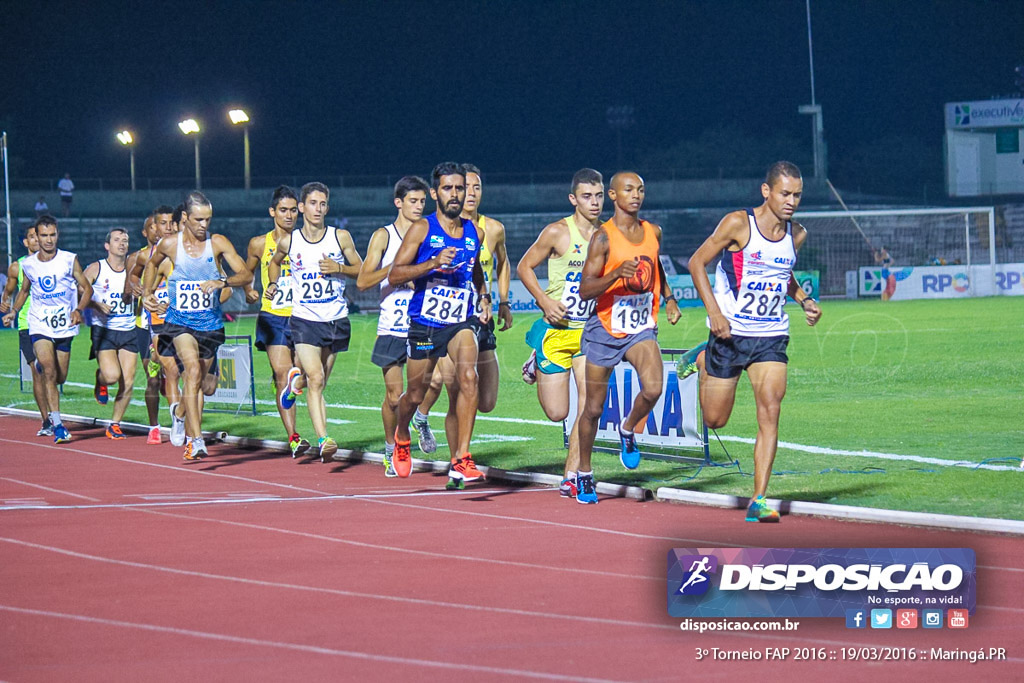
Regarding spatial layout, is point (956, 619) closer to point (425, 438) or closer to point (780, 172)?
point (780, 172)

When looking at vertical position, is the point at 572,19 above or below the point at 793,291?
above

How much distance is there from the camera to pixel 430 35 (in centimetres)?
7762

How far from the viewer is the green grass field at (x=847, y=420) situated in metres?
9.29

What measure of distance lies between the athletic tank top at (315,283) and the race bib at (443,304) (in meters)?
2.08

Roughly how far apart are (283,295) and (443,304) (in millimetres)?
2764

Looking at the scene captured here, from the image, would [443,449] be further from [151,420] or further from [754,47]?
[754,47]

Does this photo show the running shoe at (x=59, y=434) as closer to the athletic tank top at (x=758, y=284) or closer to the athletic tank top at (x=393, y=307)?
the athletic tank top at (x=393, y=307)

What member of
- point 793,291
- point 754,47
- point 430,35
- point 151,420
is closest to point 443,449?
point 151,420

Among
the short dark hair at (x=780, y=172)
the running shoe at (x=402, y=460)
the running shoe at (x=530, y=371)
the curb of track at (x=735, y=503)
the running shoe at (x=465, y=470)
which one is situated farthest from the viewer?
the running shoe at (x=530, y=371)

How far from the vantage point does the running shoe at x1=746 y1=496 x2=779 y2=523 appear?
7.85 m

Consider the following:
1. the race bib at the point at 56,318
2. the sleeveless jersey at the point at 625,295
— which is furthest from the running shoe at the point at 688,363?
the race bib at the point at 56,318

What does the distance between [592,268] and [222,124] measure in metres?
66.6

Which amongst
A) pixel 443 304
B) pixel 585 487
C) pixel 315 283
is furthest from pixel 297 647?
pixel 315 283

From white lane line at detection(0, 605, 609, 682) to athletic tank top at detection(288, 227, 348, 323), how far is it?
5684 millimetres
